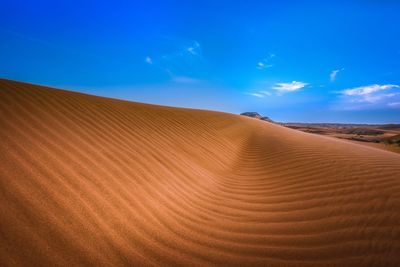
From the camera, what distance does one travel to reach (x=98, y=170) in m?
3.08

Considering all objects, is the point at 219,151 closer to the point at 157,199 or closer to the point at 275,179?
the point at 275,179

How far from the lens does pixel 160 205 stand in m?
2.97

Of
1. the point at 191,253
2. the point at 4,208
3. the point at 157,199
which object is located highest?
the point at 4,208

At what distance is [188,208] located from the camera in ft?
10.2

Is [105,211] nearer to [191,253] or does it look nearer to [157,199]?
[157,199]

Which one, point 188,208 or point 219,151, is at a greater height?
point 219,151

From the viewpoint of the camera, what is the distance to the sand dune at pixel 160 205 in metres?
1.92

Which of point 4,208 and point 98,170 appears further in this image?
point 98,170

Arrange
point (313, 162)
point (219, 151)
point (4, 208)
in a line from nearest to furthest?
point (4, 208) → point (313, 162) → point (219, 151)

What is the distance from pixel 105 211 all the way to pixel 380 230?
8.78 ft

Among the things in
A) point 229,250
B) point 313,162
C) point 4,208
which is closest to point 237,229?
point 229,250

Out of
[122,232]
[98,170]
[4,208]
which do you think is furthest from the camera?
[98,170]

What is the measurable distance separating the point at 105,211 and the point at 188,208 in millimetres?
1097

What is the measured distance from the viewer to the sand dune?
1.92 meters
